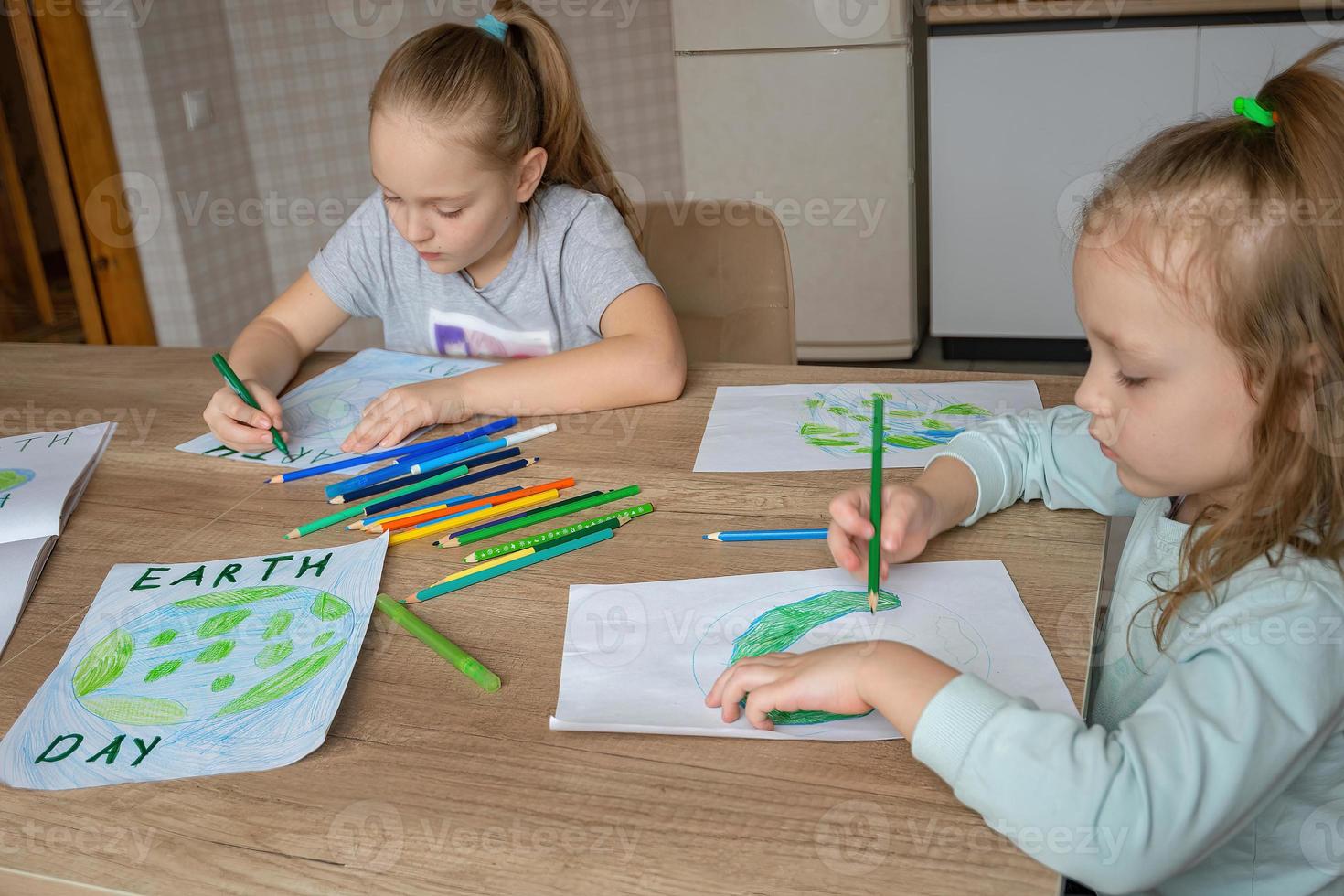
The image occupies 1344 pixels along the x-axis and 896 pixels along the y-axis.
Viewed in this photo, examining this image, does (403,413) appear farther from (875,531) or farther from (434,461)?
(875,531)

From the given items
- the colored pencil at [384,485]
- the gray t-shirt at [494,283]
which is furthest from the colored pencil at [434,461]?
the gray t-shirt at [494,283]

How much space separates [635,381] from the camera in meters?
1.17

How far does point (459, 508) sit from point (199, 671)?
25 cm

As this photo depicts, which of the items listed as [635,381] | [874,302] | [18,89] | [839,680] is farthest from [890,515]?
[18,89]

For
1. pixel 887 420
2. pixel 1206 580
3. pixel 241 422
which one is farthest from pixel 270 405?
pixel 1206 580

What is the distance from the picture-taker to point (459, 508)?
950 mm

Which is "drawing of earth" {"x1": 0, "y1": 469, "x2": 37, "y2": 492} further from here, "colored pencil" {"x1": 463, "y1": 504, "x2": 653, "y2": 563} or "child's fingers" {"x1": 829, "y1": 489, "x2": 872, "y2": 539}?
"child's fingers" {"x1": 829, "y1": 489, "x2": 872, "y2": 539}

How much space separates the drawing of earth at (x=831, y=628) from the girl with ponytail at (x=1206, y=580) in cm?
5

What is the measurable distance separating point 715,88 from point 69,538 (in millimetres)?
2316

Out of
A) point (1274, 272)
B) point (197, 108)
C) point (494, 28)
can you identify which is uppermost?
point (494, 28)

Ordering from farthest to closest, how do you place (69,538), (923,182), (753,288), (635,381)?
(923,182) < (753,288) < (635,381) < (69,538)

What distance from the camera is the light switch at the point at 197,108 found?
113 inches

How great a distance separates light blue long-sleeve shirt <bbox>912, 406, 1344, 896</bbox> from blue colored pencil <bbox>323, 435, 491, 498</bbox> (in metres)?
0.57

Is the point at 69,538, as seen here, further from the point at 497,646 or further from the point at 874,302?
the point at 874,302
